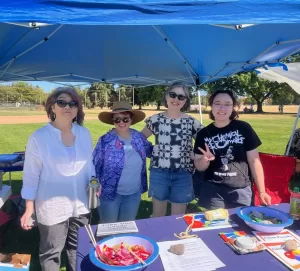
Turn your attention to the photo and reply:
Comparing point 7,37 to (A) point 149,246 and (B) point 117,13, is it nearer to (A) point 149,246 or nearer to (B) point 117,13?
(B) point 117,13

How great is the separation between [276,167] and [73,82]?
486 cm

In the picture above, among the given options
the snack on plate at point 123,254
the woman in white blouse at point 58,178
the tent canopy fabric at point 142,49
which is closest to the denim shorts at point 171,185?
the woman in white blouse at point 58,178

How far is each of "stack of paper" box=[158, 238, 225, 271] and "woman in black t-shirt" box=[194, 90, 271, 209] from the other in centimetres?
81

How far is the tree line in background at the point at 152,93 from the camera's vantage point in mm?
37622

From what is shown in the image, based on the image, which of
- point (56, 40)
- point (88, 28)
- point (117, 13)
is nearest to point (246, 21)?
point (117, 13)

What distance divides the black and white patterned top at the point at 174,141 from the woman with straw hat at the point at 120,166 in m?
0.18

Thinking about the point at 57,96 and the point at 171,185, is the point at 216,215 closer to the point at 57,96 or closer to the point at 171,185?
the point at 171,185

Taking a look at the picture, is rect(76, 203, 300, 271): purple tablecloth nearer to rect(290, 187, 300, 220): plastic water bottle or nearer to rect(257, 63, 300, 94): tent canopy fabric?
rect(290, 187, 300, 220): plastic water bottle

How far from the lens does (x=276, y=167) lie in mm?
3484

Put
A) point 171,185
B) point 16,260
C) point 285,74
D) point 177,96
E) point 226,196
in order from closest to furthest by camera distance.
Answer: point 16,260 < point 226,196 < point 177,96 < point 171,185 < point 285,74

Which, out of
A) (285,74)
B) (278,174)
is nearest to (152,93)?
(285,74)

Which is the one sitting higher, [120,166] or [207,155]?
[207,155]

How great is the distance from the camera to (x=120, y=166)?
2.55 metres

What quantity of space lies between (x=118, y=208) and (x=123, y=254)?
133 centimetres
